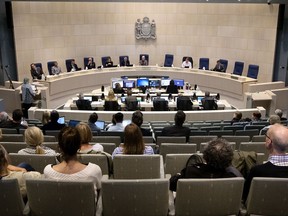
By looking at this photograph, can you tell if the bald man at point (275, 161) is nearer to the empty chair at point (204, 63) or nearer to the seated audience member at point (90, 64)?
the seated audience member at point (90, 64)

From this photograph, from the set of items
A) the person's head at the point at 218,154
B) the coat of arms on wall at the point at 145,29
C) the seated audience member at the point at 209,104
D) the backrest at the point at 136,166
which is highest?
the coat of arms on wall at the point at 145,29

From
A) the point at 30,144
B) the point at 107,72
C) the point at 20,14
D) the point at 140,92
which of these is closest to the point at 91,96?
the point at 140,92

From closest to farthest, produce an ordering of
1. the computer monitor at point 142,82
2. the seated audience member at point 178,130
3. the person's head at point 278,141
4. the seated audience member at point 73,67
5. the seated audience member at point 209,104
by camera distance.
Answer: the person's head at point 278,141
the seated audience member at point 178,130
the seated audience member at point 209,104
the computer monitor at point 142,82
the seated audience member at point 73,67

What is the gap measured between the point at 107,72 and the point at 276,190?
456 inches

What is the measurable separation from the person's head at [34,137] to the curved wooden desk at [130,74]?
8.28 meters

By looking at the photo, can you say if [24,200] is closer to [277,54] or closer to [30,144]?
[30,144]

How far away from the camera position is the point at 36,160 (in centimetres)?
369

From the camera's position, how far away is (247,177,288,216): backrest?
2818mm

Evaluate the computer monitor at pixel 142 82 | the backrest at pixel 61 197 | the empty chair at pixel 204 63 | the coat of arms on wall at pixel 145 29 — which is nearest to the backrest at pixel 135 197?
the backrest at pixel 61 197

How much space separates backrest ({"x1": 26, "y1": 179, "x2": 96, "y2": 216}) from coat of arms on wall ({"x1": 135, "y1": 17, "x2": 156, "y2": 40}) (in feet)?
44.7

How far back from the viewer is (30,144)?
12.7ft

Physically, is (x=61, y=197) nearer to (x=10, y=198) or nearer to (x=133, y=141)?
(x=10, y=198)

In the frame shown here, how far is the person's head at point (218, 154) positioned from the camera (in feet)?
9.08

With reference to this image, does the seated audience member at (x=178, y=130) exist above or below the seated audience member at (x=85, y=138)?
below
